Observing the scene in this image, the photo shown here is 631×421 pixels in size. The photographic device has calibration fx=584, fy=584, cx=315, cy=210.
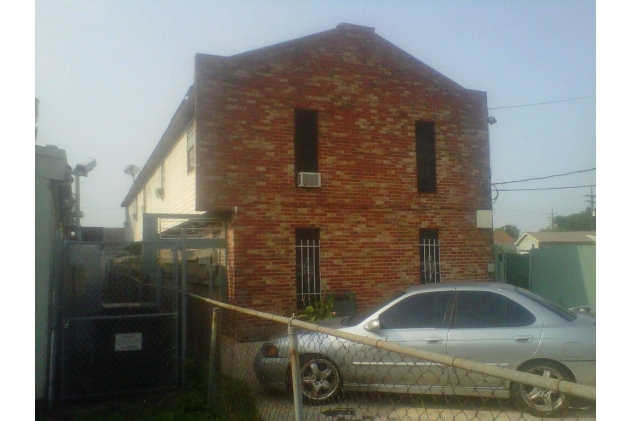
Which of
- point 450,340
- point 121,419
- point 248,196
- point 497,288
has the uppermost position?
point 248,196

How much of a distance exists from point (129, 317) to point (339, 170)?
256 inches

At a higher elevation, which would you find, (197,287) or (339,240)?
(339,240)

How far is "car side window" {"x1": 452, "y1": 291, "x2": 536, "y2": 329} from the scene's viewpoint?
21.2 ft

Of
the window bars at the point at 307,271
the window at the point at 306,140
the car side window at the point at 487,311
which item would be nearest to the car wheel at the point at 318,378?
the car side window at the point at 487,311

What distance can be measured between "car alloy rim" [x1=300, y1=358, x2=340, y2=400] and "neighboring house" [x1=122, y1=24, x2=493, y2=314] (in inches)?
240

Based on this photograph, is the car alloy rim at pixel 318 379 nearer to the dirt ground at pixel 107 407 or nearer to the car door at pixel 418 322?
the car door at pixel 418 322

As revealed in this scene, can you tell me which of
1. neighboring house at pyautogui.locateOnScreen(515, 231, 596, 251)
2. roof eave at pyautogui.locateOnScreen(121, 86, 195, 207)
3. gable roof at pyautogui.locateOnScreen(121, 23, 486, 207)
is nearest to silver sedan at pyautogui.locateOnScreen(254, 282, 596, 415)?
gable roof at pyautogui.locateOnScreen(121, 23, 486, 207)

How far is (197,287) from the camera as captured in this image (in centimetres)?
1370

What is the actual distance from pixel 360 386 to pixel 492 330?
2.69 metres

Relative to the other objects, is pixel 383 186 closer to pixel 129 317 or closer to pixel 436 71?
pixel 436 71

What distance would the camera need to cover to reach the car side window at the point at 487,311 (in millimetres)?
6473

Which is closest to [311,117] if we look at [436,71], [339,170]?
[339,170]

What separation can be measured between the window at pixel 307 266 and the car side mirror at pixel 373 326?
213 inches

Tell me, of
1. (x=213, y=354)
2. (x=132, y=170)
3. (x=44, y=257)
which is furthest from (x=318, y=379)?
(x=132, y=170)
